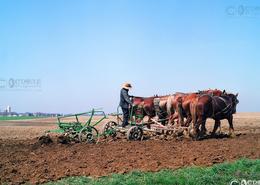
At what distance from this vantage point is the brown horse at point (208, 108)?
16.3m

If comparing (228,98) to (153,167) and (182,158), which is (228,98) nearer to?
(182,158)

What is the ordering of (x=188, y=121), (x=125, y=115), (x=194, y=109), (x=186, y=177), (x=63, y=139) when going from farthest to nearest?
1. (x=188, y=121)
2. (x=125, y=115)
3. (x=194, y=109)
4. (x=63, y=139)
5. (x=186, y=177)

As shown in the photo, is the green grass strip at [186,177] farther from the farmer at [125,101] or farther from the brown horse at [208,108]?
the farmer at [125,101]

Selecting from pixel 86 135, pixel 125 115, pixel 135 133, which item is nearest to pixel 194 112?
pixel 135 133

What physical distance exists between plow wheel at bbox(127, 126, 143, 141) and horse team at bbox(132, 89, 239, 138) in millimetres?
1912

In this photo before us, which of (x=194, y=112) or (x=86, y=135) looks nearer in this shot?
(x=86, y=135)

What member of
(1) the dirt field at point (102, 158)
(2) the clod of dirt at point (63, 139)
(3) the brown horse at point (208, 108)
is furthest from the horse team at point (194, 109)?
(2) the clod of dirt at point (63, 139)

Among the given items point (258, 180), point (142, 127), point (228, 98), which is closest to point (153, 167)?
point (258, 180)

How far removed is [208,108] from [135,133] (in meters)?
3.24

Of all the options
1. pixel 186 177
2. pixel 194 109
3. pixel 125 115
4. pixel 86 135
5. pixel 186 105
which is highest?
pixel 186 105

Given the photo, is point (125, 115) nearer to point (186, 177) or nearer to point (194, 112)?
point (194, 112)

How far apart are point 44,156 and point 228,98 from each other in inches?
356

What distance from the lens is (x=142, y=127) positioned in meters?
16.2

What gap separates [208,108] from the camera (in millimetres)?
16578
